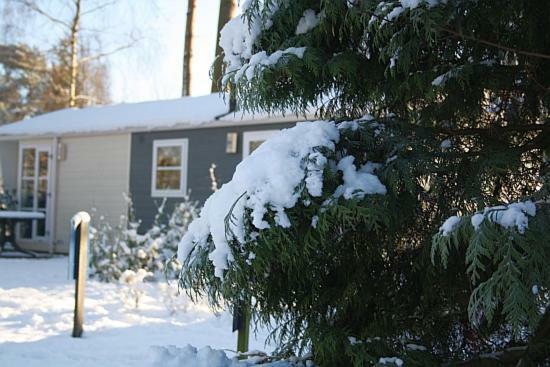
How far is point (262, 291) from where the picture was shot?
7.92 feet

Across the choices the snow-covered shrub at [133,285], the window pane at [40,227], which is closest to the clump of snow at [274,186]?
the snow-covered shrub at [133,285]

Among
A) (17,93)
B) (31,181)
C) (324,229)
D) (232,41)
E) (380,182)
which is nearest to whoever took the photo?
(324,229)

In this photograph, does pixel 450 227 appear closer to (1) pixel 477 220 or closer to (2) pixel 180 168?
(1) pixel 477 220

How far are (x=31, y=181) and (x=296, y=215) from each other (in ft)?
41.9

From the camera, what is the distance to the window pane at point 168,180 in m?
11.3

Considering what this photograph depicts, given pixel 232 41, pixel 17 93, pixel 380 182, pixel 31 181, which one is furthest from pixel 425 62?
pixel 17 93

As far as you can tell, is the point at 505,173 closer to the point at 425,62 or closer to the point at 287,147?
the point at 425,62

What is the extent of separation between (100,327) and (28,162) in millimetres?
9462

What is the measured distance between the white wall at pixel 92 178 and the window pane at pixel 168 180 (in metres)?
0.85

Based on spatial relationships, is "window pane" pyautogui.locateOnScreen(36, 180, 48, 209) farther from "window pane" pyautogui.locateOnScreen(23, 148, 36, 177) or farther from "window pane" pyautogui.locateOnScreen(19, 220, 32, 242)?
"window pane" pyautogui.locateOnScreen(19, 220, 32, 242)

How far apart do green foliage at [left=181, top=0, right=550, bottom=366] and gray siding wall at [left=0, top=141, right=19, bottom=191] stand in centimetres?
1300

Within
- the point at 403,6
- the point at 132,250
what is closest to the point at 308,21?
the point at 403,6

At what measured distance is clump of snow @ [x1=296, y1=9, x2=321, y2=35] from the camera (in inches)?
101

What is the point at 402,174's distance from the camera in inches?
85.9
